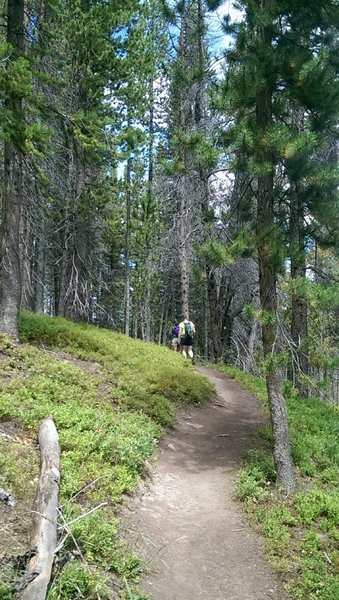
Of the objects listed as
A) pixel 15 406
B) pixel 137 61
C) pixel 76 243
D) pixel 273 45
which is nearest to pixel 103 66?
pixel 137 61

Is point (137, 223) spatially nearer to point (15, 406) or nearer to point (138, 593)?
point (15, 406)

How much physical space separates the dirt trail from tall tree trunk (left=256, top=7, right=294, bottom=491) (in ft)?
3.23

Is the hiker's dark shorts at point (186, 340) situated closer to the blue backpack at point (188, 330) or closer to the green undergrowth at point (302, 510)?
the blue backpack at point (188, 330)

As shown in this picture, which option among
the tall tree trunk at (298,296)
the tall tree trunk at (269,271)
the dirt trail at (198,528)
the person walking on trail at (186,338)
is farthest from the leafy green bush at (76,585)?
the person walking on trail at (186,338)

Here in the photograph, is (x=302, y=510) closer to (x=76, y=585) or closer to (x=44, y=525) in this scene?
(x=76, y=585)

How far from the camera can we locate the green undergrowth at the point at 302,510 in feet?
16.8

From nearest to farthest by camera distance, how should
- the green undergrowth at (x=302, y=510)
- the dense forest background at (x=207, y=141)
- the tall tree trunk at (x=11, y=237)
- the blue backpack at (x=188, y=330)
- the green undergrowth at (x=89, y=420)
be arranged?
the green undergrowth at (x=89, y=420) → the green undergrowth at (x=302, y=510) → the dense forest background at (x=207, y=141) → the tall tree trunk at (x=11, y=237) → the blue backpack at (x=188, y=330)

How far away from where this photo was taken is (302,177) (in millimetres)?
7750

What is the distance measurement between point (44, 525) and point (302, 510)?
380cm

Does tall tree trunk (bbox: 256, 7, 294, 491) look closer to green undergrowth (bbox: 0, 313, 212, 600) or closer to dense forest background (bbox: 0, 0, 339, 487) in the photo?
dense forest background (bbox: 0, 0, 339, 487)

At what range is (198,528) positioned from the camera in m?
6.04

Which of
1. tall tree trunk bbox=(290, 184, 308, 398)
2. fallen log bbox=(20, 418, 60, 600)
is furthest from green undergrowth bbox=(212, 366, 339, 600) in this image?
fallen log bbox=(20, 418, 60, 600)

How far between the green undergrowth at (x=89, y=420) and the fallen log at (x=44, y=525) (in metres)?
0.15

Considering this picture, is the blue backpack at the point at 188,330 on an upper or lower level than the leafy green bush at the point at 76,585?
upper
